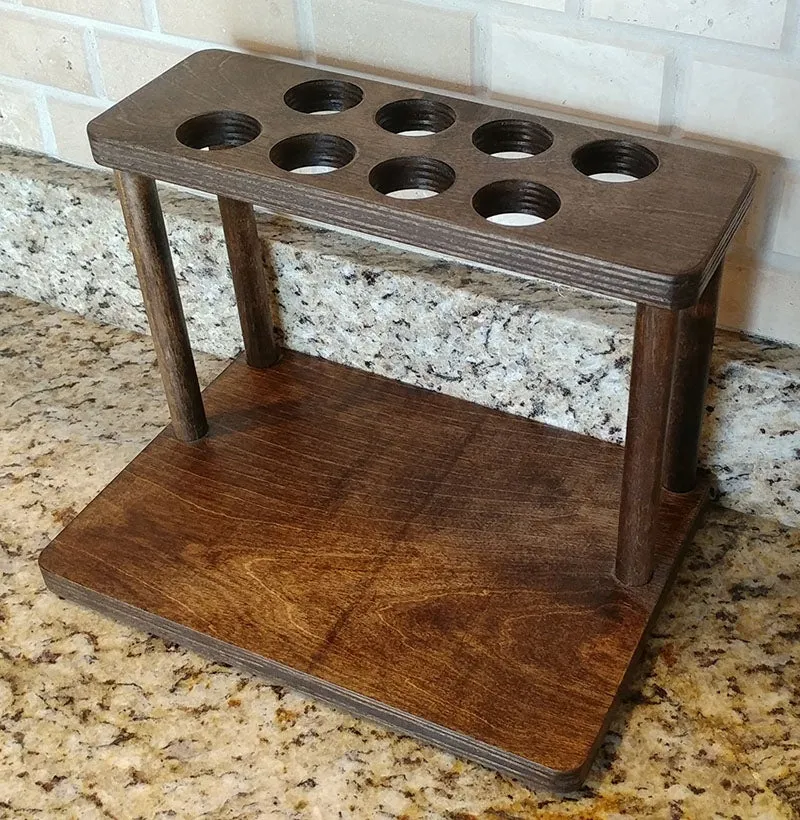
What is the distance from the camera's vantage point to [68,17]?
36.2 inches

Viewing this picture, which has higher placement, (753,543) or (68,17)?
(68,17)

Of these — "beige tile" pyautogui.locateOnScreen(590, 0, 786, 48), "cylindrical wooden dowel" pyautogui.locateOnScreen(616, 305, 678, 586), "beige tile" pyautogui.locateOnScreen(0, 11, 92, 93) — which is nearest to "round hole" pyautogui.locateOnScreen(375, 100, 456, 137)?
"beige tile" pyautogui.locateOnScreen(590, 0, 786, 48)

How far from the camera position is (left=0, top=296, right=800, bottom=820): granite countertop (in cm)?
64

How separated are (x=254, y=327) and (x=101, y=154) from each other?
0.22m

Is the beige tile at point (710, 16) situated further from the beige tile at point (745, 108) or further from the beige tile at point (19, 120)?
the beige tile at point (19, 120)

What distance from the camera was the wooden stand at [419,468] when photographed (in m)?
0.63

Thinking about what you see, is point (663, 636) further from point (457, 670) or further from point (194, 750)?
point (194, 750)

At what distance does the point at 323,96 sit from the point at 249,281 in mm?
161

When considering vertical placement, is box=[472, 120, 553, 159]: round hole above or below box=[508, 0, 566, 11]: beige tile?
below

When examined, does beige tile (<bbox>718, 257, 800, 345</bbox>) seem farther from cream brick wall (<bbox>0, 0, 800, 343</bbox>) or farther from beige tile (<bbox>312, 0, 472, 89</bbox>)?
beige tile (<bbox>312, 0, 472, 89</bbox>)

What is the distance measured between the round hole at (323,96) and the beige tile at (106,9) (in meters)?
0.19

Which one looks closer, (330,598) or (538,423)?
(330,598)

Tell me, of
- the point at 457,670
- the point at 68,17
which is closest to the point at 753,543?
the point at 457,670

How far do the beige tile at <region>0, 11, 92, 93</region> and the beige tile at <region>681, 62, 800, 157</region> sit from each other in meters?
0.50
